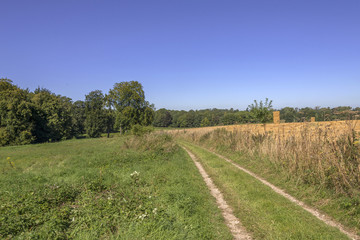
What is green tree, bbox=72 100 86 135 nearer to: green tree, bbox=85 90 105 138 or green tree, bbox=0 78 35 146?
green tree, bbox=85 90 105 138

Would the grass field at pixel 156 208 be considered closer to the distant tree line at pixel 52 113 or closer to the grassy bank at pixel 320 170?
the grassy bank at pixel 320 170

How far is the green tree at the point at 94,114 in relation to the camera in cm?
5506

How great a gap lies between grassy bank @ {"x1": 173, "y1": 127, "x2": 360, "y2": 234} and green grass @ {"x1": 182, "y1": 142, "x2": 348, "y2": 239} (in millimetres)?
729

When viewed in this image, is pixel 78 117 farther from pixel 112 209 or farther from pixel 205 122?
pixel 112 209

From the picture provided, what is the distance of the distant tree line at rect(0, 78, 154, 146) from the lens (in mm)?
34781

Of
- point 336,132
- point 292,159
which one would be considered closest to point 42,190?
point 292,159

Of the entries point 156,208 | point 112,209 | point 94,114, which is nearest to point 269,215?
point 156,208

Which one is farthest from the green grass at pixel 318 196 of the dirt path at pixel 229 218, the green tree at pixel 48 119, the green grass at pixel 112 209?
the green tree at pixel 48 119

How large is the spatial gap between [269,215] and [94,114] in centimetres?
5584

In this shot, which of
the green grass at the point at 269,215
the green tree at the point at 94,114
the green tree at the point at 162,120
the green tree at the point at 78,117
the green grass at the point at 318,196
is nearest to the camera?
the green grass at the point at 269,215

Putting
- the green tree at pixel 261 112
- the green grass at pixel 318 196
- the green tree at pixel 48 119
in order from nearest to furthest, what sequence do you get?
1. the green grass at pixel 318 196
2. the green tree at pixel 261 112
3. the green tree at pixel 48 119

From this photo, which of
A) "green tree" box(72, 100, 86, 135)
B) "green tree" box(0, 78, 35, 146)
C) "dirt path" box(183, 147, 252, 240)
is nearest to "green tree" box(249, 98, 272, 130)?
"dirt path" box(183, 147, 252, 240)

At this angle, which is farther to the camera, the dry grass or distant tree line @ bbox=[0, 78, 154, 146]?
distant tree line @ bbox=[0, 78, 154, 146]

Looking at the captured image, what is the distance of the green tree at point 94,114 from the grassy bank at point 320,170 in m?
51.3
